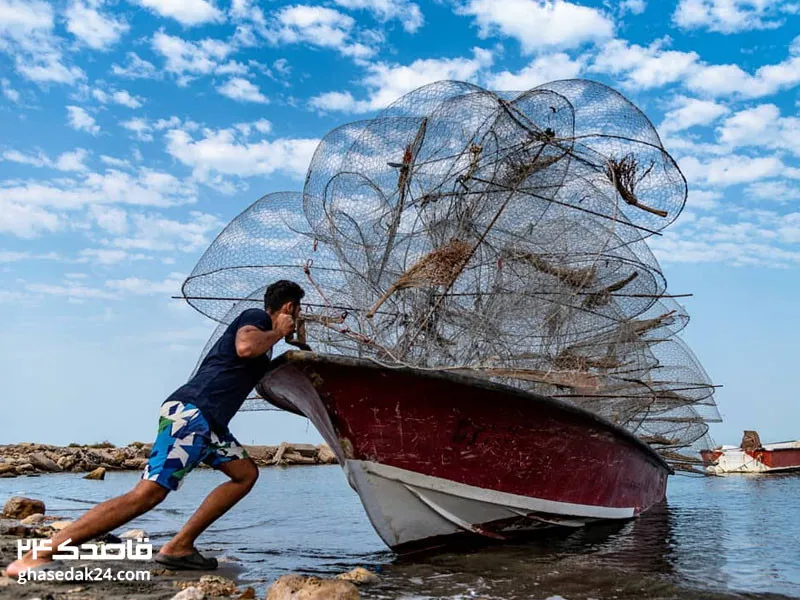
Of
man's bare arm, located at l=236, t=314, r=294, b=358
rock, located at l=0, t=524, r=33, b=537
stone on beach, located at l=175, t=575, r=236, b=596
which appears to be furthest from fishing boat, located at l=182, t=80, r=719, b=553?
rock, located at l=0, t=524, r=33, b=537

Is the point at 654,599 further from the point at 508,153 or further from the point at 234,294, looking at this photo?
the point at 234,294

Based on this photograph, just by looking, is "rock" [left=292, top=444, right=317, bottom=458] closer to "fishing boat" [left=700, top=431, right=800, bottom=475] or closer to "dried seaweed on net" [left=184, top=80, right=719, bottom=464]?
"fishing boat" [left=700, top=431, right=800, bottom=475]

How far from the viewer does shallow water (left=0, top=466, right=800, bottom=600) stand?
16.9ft

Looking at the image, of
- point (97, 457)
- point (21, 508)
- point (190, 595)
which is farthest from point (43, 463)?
point (190, 595)

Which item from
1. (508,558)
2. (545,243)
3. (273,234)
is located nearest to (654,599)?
(508,558)

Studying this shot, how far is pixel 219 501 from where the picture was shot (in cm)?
499

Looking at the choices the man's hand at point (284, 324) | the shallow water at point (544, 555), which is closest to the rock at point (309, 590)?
the shallow water at point (544, 555)

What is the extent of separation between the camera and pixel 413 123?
857 cm

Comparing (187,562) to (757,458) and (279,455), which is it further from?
(757,458)

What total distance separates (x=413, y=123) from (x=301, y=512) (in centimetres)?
659

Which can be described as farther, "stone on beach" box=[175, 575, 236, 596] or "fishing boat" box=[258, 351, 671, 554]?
"fishing boat" box=[258, 351, 671, 554]

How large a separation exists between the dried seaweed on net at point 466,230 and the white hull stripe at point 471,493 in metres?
1.13

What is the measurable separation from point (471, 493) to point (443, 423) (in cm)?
81

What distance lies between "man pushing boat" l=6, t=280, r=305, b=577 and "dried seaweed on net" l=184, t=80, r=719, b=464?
226 cm
